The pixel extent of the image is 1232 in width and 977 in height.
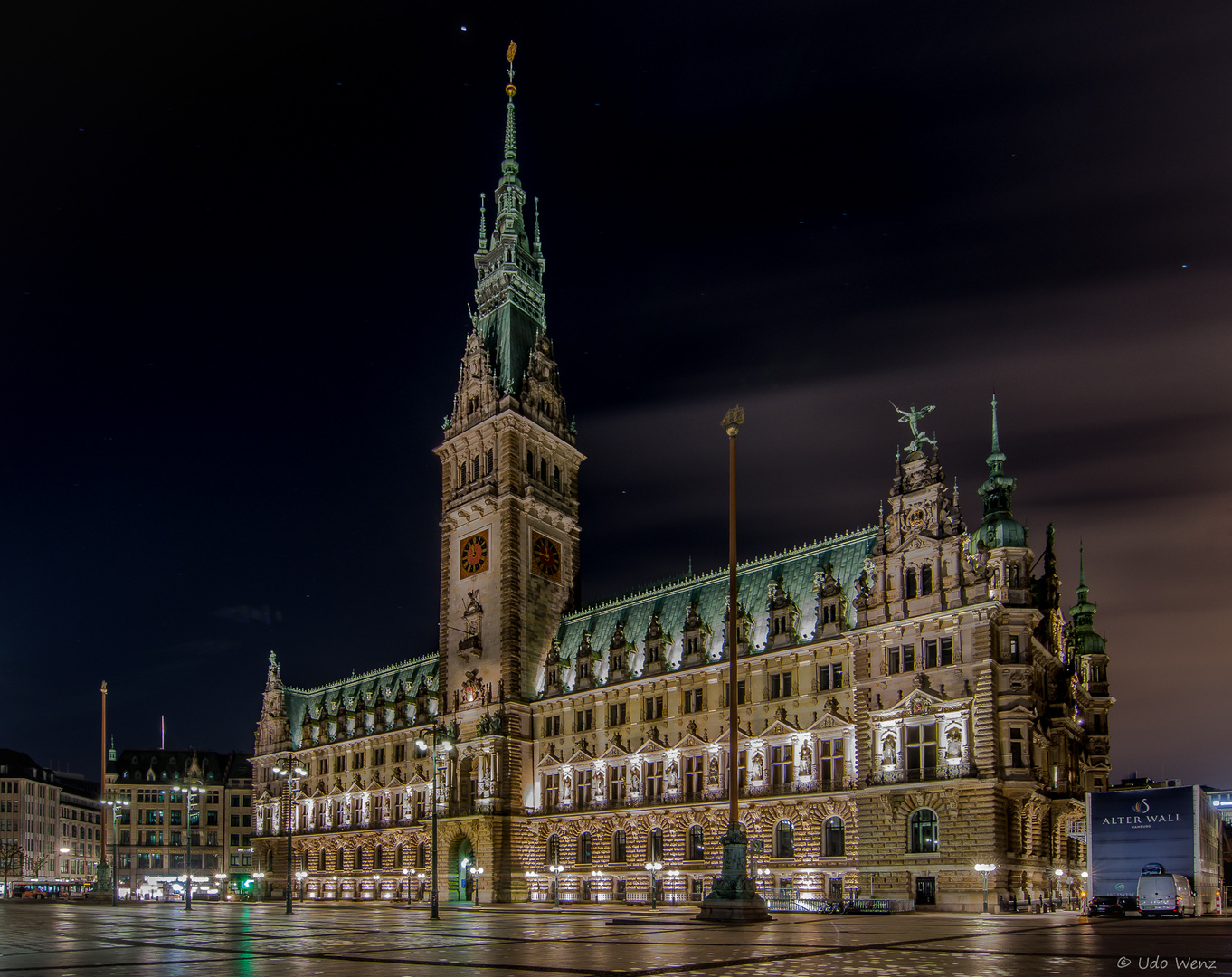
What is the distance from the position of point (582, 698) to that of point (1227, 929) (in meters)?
56.5

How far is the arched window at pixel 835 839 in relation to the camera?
68750mm

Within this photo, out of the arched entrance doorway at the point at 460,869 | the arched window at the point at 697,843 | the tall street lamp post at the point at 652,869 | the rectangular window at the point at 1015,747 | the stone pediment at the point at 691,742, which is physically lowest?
the arched entrance doorway at the point at 460,869

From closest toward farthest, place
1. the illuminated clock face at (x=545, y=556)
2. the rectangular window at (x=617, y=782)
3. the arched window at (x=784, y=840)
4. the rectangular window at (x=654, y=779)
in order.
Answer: the arched window at (x=784, y=840)
the rectangular window at (x=654, y=779)
the rectangular window at (x=617, y=782)
the illuminated clock face at (x=545, y=556)

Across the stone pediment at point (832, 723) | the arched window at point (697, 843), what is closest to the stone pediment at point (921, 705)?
the stone pediment at point (832, 723)

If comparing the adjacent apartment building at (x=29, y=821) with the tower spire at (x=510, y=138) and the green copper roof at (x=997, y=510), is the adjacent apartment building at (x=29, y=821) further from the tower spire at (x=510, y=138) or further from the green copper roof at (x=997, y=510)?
the green copper roof at (x=997, y=510)

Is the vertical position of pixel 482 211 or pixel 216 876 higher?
pixel 482 211

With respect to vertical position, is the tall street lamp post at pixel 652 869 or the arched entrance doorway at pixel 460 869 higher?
the tall street lamp post at pixel 652 869

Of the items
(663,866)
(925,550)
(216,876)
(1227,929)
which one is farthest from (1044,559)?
(216,876)

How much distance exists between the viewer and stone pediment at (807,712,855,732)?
230ft

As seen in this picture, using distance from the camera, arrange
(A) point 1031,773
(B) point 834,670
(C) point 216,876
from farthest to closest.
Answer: (C) point 216,876 < (B) point 834,670 < (A) point 1031,773

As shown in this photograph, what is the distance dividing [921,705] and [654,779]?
78.1ft

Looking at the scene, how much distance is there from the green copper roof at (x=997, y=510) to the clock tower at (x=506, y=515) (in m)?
38.4

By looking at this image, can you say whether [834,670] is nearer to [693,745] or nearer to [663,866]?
[693,745]

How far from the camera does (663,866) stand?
254 feet
